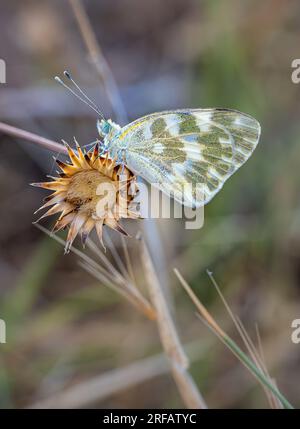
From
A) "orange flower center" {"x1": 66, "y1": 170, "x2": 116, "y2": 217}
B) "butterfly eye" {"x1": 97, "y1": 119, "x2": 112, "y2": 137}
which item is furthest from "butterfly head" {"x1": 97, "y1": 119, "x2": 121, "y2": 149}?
"orange flower center" {"x1": 66, "y1": 170, "x2": 116, "y2": 217}

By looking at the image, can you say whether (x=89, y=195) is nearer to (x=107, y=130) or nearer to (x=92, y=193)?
Result: (x=92, y=193)

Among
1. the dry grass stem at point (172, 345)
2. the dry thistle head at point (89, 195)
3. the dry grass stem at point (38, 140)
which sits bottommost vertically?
the dry grass stem at point (172, 345)

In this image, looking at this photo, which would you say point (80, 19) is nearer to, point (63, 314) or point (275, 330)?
point (63, 314)

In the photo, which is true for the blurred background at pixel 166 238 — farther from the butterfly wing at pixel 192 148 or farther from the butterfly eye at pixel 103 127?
the butterfly eye at pixel 103 127

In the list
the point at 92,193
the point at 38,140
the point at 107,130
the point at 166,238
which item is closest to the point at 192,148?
the point at 107,130

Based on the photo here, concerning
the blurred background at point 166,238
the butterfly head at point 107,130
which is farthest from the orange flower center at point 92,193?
the blurred background at point 166,238

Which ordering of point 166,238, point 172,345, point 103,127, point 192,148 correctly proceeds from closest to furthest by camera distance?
point 172,345 → point 103,127 → point 192,148 → point 166,238
